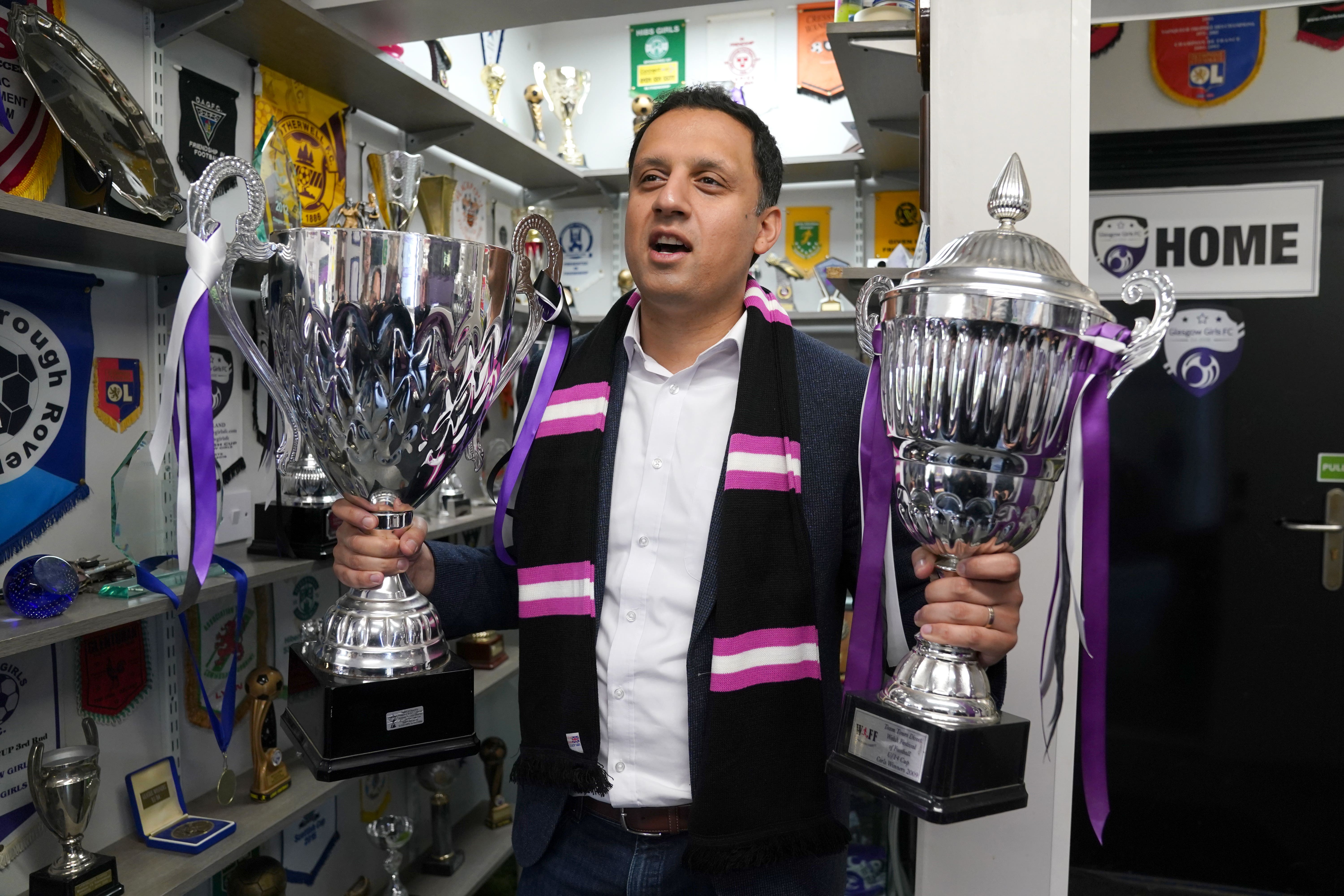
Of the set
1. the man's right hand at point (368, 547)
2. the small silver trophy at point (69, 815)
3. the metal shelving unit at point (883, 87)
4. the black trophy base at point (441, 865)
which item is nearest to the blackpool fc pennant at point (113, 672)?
the small silver trophy at point (69, 815)

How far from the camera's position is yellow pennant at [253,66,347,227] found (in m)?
2.04

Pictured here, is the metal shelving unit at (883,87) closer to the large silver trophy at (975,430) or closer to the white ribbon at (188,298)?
the large silver trophy at (975,430)

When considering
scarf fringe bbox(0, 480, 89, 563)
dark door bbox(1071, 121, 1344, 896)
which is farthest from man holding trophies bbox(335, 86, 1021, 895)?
dark door bbox(1071, 121, 1344, 896)

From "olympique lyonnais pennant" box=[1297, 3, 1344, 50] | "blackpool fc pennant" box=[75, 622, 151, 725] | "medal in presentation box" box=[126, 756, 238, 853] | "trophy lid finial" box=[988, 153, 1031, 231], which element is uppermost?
"olympique lyonnais pennant" box=[1297, 3, 1344, 50]

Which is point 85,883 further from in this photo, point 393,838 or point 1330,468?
point 1330,468

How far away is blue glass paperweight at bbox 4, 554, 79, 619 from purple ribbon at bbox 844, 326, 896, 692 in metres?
1.14

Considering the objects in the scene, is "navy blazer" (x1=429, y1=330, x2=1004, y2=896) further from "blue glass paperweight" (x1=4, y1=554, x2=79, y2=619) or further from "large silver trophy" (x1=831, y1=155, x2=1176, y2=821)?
"blue glass paperweight" (x1=4, y1=554, x2=79, y2=619)

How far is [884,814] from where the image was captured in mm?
2648

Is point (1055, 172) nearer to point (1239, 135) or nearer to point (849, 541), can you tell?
point (849, 541)

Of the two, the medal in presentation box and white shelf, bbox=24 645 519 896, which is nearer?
white shelf, bbox=24 645 519 896

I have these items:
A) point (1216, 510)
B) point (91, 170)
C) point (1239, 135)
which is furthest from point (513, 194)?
point (1216, 510)

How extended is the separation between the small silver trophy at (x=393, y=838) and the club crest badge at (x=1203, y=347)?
8.68 ft

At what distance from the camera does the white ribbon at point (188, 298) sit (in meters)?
1.01

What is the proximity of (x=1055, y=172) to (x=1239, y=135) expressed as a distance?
222 centimetres
